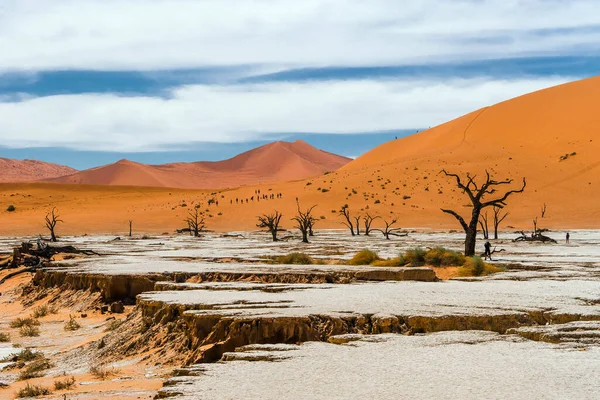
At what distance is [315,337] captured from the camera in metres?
11.6

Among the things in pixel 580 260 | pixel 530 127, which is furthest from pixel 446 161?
pixel 580 260

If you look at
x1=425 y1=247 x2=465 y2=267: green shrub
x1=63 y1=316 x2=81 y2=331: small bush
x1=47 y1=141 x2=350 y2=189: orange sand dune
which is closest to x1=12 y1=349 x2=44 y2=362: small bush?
x1=63 y1=316 x2=81 y2=331: small bush

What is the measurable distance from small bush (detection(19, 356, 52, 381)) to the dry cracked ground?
3 centimetres

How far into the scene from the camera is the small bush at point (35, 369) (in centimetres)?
1216

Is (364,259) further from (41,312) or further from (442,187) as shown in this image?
(442,187)

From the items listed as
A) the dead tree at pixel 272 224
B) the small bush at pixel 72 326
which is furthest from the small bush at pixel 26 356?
the dead tree at pixel 272 224

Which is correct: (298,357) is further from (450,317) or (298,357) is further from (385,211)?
(385,211)

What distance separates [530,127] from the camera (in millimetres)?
93875

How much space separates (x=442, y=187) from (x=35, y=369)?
2597 inches

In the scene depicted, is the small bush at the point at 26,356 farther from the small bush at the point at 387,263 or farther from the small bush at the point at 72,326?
the small bush at the point at 387,263

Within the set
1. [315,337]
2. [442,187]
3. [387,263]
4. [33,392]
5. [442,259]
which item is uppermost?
[442,187]

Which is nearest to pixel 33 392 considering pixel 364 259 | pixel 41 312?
pixel 41 312

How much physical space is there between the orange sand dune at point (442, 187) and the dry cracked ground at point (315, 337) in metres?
43.7

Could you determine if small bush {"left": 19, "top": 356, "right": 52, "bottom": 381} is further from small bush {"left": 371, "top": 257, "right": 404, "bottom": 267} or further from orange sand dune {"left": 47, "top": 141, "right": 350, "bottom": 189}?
orange sand dune {"left": 47, "top": 141, "right": 350, "bottom": 189}
